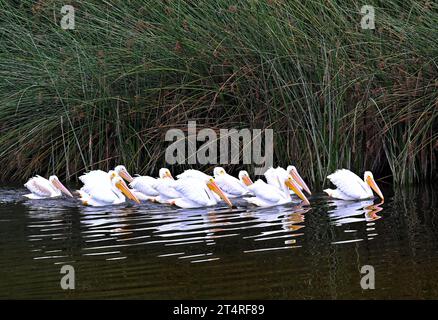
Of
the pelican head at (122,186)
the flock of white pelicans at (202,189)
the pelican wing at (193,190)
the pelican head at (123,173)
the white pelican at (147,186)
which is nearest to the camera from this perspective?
the pelican wing at (193,190)

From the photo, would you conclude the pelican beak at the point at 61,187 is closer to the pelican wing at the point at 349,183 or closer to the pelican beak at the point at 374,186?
the pelican wing at the point at 349,183

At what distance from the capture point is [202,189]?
11750mm

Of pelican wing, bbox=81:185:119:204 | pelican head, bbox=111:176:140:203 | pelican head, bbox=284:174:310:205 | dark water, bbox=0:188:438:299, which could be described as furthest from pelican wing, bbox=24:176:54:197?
pelican head, bbox=284:174:310:205

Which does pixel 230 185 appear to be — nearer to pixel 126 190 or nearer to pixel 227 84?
pixel 126 190

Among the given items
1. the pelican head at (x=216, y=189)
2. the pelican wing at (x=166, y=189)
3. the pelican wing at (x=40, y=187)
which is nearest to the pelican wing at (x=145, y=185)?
the pelican wing at (x=166, y=189)

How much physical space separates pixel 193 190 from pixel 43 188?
2.06 meters

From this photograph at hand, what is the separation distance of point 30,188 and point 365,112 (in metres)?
4.39

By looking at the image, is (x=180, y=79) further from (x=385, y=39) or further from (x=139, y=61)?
(x=385, y=39)

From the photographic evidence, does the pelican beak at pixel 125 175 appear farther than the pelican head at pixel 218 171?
Yes

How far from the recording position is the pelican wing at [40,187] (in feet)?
40.8

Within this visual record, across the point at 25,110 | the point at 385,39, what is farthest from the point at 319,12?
the point at 25,110

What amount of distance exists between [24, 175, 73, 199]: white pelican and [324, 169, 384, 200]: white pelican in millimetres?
3407
